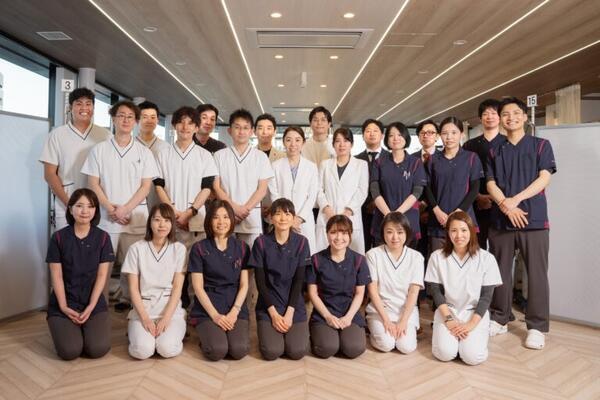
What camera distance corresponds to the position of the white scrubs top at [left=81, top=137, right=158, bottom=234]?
3.11 m

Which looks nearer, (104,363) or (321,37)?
(104,363)

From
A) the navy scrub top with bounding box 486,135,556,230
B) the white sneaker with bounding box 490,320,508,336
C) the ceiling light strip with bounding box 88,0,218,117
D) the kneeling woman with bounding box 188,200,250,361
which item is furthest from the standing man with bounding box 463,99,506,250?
the ceiling light strip with bounding box 88,0,218,117

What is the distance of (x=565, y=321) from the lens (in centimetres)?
354

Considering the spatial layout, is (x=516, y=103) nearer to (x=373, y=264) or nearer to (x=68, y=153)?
(x=373, y=264)

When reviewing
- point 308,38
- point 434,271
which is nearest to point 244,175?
point 434,271

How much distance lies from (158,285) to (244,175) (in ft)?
3.06

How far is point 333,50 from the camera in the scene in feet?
21.8

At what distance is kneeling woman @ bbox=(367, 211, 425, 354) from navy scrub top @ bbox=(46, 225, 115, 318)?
62.0 inches

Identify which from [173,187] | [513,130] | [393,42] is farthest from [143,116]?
[393,42]

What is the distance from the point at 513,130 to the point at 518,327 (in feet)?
4.44

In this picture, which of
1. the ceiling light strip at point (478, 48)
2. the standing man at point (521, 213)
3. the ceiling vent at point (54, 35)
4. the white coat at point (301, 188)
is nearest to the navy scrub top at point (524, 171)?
the standing man at point (521, 213)

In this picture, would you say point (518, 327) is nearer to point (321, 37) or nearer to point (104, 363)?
point (104, 363)

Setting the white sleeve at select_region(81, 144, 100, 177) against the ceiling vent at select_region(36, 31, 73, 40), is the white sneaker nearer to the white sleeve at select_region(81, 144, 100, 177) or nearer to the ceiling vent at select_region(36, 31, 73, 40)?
the white sleeve at select_region(81, 144, 100, 177)

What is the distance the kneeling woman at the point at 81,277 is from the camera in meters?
2.70
